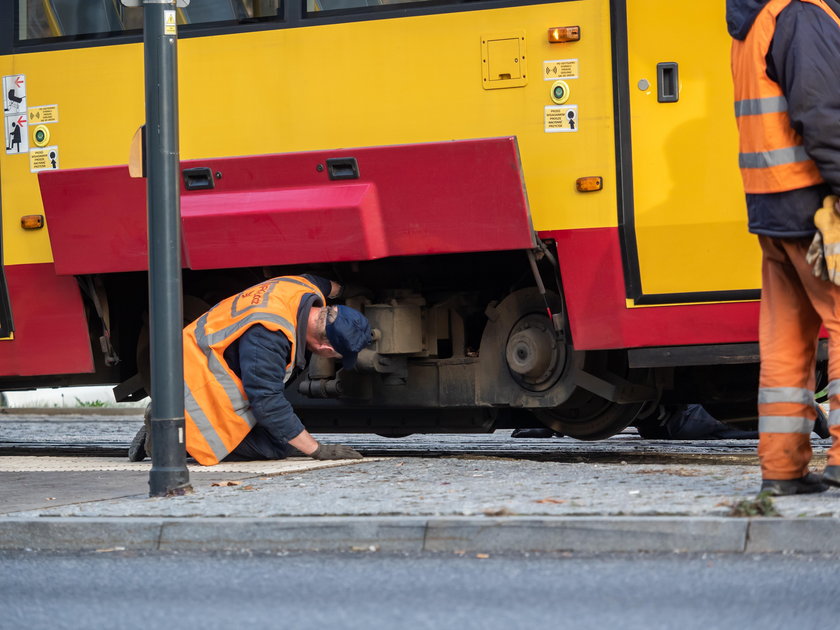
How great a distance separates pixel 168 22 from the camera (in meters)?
5.68

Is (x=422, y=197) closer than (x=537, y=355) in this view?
Yes

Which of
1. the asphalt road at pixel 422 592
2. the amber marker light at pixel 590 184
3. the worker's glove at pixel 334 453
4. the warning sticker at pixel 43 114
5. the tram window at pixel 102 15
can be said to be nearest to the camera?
the asphalt road at pixel 422 592

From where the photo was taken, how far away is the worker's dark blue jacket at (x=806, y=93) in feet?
15.8

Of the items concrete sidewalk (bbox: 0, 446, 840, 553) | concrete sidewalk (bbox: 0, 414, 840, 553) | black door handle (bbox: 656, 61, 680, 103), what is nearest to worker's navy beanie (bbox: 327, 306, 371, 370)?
concrete sidewalk (bbox: 0, 414, 840, 553)

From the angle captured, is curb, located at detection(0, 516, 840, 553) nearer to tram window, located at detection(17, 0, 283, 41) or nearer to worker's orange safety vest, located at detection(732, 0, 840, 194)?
worker's orange safety vest, located at detection(732, 0, 840, 194)

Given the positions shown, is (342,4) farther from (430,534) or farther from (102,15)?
(430,534)

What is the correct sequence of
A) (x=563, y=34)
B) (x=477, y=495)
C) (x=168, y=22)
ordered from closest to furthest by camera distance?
(x=477, y=495) → (x=168, y=22) → (x=563, y=34)

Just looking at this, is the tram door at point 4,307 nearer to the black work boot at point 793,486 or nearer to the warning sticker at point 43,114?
the warning sticker at point 43,114

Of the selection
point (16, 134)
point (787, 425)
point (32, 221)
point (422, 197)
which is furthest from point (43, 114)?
point (787, 425)

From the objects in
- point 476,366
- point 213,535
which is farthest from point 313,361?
point 213,535

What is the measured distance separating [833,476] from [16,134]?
495 cm

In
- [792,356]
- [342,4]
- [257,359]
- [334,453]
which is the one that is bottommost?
[334,453]

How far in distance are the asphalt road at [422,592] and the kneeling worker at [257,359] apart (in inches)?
90.3

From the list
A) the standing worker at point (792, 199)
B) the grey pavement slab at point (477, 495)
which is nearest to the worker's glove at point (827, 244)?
the standing worker at point (792, 199)
